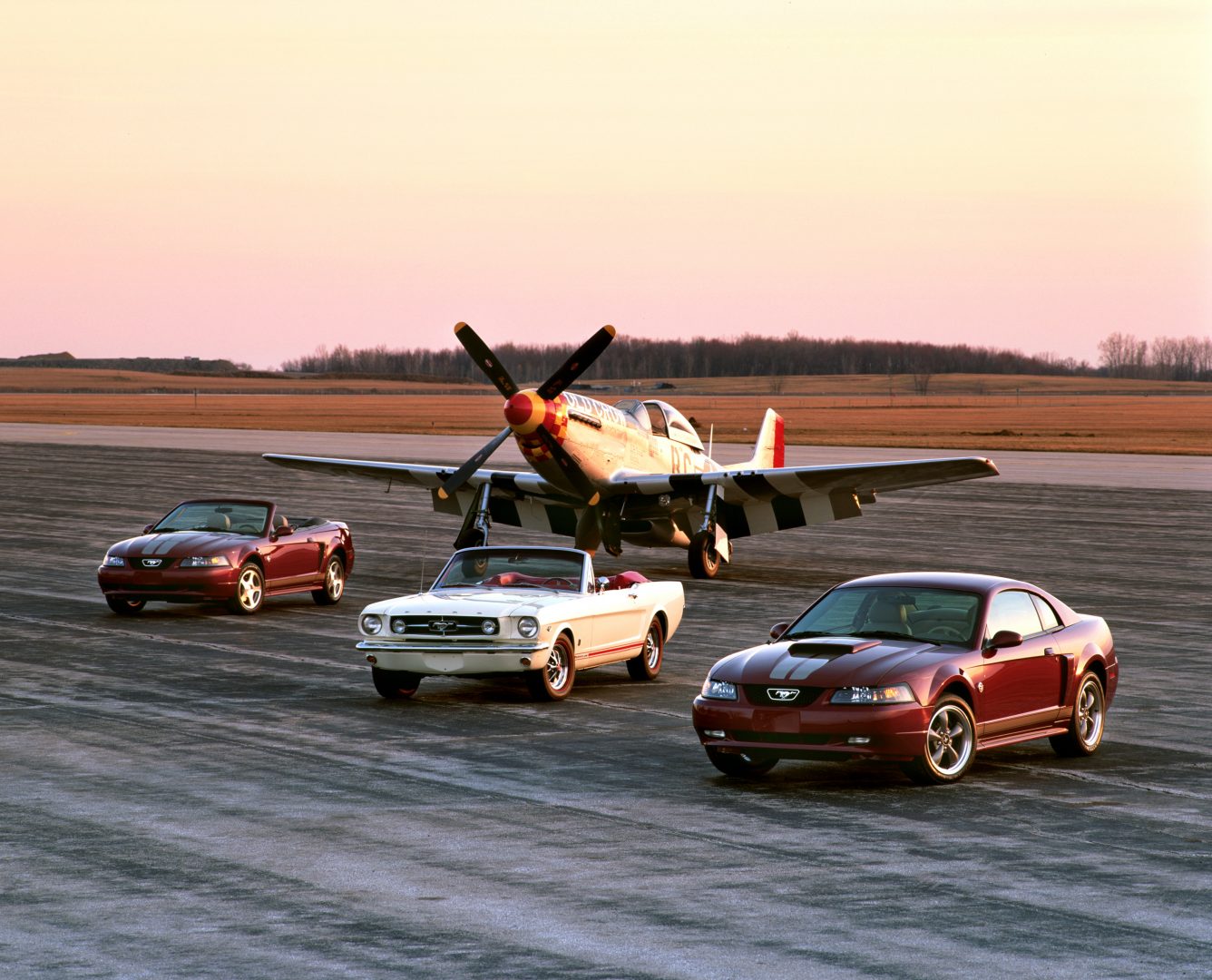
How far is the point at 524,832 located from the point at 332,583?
14915 millimetres

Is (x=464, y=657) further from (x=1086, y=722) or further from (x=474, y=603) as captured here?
(x=1086, y=722)

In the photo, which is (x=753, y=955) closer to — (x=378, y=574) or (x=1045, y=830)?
(x=1045, y=830)

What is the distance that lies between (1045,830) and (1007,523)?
30.2m

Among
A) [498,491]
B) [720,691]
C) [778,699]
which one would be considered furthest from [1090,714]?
[498,491]

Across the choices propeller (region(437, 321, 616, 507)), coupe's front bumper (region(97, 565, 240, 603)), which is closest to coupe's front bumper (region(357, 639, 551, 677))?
coupe's front bumper (region(97, 565, 240, 603))

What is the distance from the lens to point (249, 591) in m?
23.9

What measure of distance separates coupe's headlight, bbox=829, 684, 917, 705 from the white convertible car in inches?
177

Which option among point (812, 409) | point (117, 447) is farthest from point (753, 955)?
point (812, 409)

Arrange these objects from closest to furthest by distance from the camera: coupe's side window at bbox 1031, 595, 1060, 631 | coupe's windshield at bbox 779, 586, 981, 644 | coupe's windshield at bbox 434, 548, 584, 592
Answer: coupe's windshield at bbox 779, 586, 981, 644 < coupe's side window at bbox 1031, 595, 1060, 631 < coupe's windshield at bbox 434, 548, 584, 592

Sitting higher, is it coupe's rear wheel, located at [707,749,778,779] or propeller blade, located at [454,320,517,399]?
propeller blade, located at [454,320,517,399]

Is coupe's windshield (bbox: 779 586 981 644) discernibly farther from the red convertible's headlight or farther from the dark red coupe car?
the red convertible's headlight

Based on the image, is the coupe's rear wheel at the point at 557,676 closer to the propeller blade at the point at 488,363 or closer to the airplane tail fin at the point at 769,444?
the propeller blade at the point at 488,363

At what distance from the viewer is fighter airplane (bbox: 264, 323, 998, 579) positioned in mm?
29500

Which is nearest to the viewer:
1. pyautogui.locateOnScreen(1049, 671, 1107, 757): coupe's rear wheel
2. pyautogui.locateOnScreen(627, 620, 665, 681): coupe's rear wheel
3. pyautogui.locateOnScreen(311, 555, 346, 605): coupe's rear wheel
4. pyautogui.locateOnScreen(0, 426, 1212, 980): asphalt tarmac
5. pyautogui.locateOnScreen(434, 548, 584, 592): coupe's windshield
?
pyautogui.locateOnScreen(0, 426, 1212, 980): asphalt tarmac
